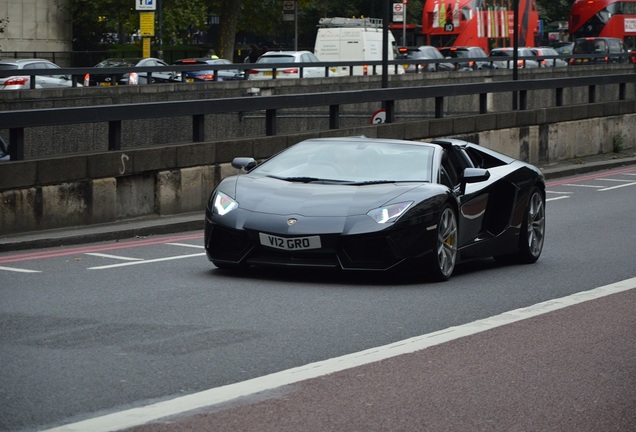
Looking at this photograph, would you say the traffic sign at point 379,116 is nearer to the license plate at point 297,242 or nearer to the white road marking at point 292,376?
the license plate at point 297,242

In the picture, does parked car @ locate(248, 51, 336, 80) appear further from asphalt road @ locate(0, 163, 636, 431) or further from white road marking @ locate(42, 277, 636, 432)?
white road marking @ locate(42, 277, 636, 432)

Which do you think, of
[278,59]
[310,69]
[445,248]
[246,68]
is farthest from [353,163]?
[310,69]

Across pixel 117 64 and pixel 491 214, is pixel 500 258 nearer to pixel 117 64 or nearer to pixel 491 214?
pixel 491 214

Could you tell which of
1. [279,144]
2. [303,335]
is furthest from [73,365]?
[279,144]

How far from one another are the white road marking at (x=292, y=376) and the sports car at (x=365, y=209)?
1347 mm

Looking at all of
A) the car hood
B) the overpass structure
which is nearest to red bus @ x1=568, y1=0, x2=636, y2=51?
the overpass structure

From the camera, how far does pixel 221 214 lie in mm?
11281

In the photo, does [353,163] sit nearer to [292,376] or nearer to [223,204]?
[223,204]

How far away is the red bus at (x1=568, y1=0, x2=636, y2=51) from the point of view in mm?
80250

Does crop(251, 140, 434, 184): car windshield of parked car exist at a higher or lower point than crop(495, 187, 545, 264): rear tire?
higher

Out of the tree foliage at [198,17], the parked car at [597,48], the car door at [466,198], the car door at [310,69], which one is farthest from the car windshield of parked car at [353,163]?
the parked car at [597,48]

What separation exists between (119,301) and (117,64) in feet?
138

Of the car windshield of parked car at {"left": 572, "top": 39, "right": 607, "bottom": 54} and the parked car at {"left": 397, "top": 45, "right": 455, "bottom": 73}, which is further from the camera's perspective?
the car windshield of parked car at {"left": 572, "top": 39, "right": 607, "bottom": 54}

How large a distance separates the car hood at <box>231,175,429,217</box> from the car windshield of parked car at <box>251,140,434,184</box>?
231 mm
